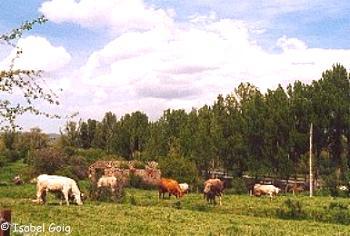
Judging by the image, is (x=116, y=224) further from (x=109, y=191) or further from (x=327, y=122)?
(x=327, y=122)

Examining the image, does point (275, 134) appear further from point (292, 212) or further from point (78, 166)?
point (292, 212)

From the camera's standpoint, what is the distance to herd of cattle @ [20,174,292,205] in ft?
96.2

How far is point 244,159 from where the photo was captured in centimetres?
6375

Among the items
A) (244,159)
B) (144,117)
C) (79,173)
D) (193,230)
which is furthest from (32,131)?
(193,230)

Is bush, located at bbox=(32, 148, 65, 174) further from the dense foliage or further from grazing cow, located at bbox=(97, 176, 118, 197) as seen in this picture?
grazing cow, located at bbox=(97, 176, 118, 197)

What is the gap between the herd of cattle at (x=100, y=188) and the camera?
29.3 m

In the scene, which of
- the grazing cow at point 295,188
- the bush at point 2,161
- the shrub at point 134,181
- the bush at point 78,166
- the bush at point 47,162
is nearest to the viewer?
the shrub at point 134,181

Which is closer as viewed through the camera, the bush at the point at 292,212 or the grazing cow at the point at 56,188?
the grazing cow at the point at 56,188

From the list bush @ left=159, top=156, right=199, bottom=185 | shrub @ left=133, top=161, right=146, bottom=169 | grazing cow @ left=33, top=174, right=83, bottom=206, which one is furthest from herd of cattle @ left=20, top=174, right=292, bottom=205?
shrub @ left=133, top=161, right=146, bottom=169

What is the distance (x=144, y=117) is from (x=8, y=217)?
318 feet

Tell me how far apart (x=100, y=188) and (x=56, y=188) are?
6.91 meters

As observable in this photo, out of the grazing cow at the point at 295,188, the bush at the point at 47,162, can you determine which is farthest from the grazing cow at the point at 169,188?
the bush at the point at 47,162

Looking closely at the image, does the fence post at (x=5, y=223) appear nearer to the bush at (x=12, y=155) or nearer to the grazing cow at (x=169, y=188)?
the grazing cow at (x=169, y=188)

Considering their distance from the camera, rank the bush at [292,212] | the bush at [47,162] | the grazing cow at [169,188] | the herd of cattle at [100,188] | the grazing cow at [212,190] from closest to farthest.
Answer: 1. the herd of cattle at [100,188]
2. the bush at [292,212]
3. the grazing cow at [212,190]
4. the grazing cow at [169,188]
5. the bush at [47,162]
